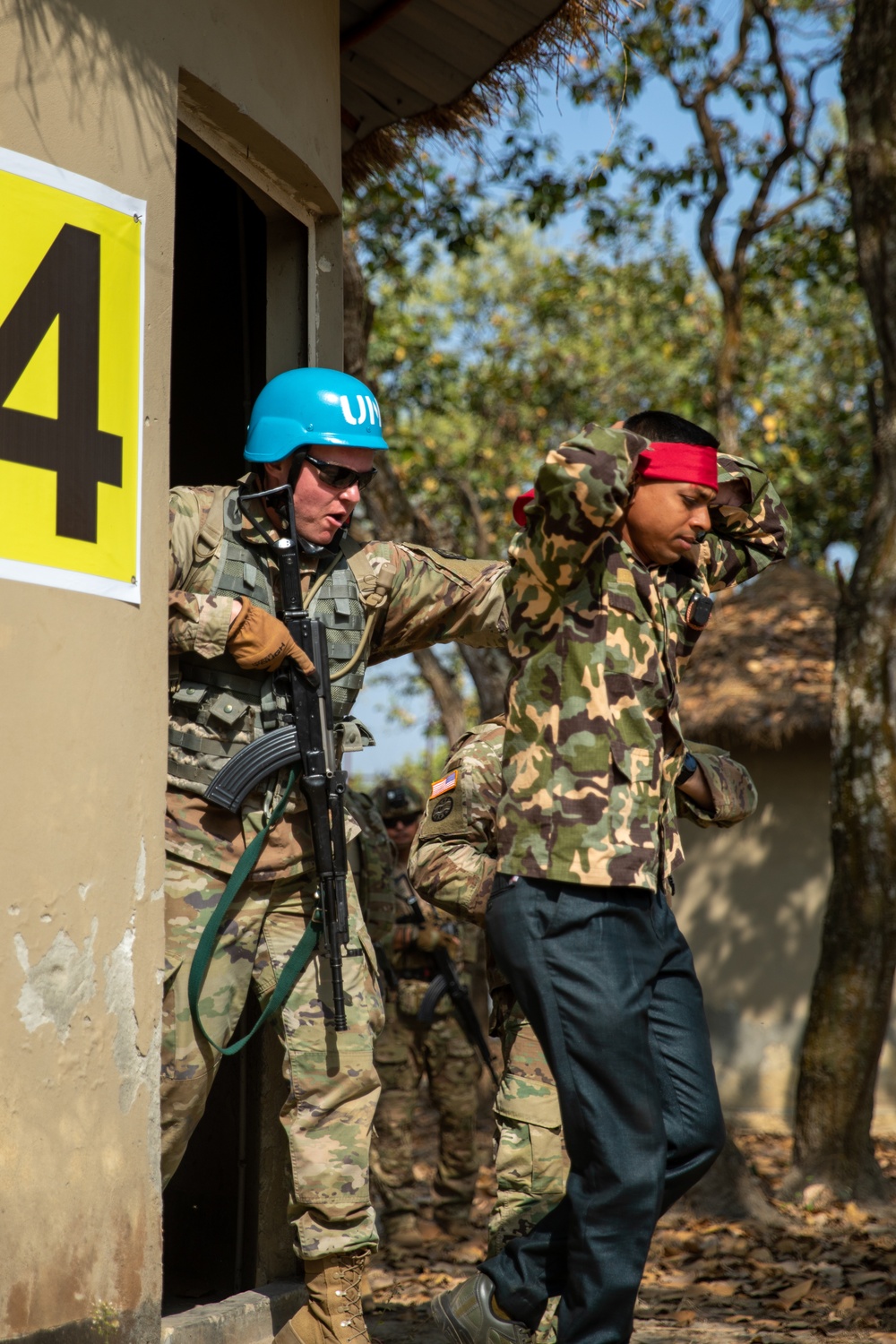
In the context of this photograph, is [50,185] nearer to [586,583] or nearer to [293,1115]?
[586,583]

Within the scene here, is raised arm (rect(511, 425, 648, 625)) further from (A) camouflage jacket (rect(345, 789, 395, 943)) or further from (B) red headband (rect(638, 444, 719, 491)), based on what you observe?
(A) camouflage jacket (rect(345, 789, 395, 943))

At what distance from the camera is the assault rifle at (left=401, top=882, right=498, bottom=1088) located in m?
7.30

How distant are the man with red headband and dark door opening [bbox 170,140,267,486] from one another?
1883 millimetres

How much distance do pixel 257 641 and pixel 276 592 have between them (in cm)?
26

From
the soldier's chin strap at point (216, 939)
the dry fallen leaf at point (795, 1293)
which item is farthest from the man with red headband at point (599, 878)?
the dry fallen leaf at point (795, 1293)

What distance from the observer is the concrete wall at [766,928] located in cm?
1100

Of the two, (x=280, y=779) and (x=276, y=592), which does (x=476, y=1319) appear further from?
(x=276, y=592)

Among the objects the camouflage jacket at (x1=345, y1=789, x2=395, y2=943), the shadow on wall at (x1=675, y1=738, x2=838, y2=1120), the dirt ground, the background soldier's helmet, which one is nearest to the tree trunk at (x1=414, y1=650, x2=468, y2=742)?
the background soldier's helmet

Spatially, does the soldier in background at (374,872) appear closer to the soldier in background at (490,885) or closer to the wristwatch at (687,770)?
the soldier in background at (490,885)

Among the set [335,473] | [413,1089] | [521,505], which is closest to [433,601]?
[335,473]

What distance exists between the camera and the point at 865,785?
21.9 feet

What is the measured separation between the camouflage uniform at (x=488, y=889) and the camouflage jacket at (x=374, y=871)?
2.28 m

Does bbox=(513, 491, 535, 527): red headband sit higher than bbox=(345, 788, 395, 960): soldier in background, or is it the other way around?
bbox=(513, 491, 535, 527): red headband

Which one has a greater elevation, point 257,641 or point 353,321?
point 353,321
